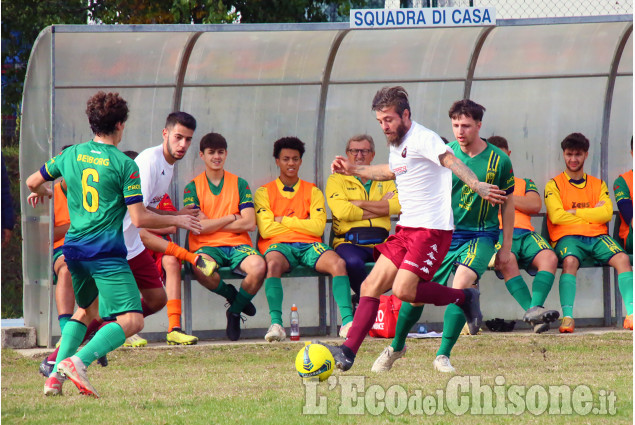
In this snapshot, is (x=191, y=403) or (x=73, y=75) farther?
(x=73, y=75)

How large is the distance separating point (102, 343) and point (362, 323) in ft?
5.46

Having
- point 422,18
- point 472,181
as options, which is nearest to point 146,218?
point 472,181

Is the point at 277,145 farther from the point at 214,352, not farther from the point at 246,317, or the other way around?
the point at 214,352

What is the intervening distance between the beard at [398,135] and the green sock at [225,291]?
10.6 ft

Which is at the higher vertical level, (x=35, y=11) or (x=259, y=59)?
(x=35, y=11)

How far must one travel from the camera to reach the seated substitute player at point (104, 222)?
5945mm

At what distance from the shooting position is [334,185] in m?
9.87

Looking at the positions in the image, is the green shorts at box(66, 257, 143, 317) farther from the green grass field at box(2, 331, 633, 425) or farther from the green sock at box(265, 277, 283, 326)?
the green sock at box(265, 277, 283, 326)

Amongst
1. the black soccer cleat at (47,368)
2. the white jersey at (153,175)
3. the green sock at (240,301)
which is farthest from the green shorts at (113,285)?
the green sock at (240,301)

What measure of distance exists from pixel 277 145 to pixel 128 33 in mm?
1737

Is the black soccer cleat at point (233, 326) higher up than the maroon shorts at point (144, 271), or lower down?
lower down

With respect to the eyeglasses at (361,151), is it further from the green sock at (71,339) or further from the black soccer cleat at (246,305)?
the green sock at (71,339)

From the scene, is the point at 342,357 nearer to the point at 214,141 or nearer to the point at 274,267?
the point at 274,267

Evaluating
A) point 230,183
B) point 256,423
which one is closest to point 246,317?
point 230,183
